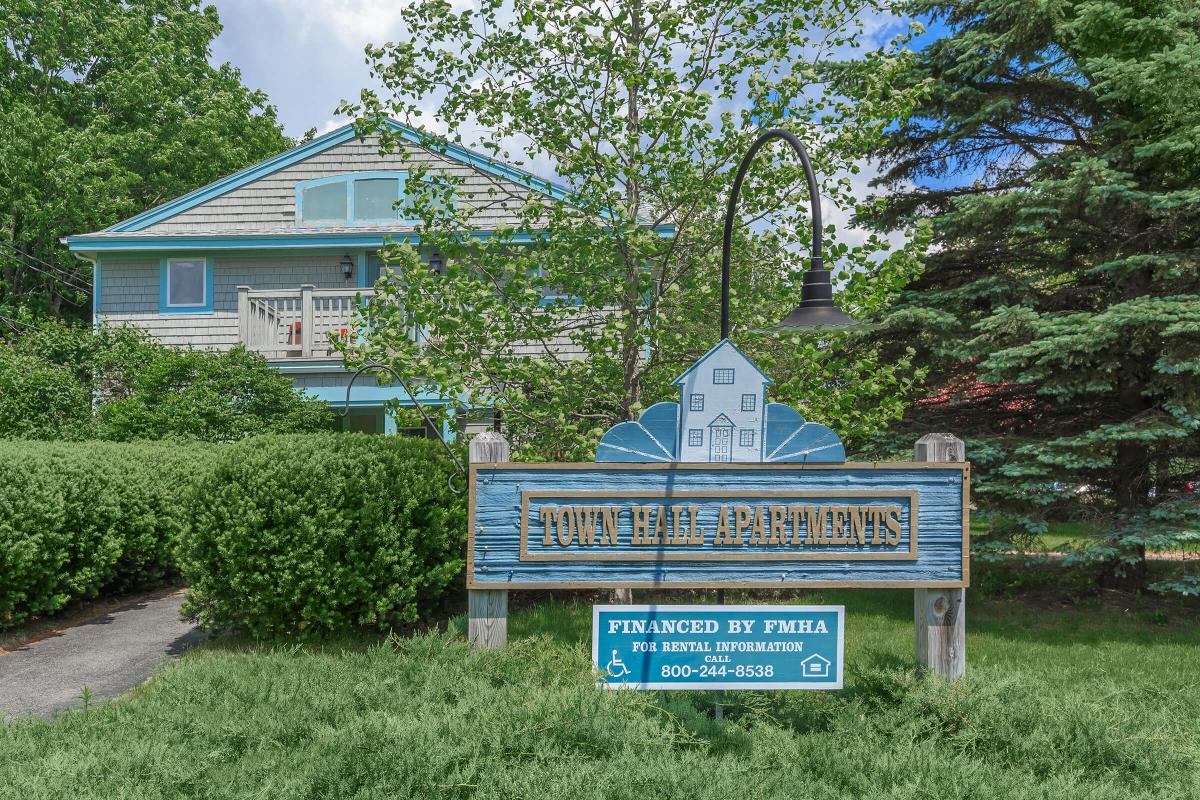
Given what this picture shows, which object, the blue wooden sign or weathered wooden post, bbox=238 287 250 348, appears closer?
the blue wooden sign

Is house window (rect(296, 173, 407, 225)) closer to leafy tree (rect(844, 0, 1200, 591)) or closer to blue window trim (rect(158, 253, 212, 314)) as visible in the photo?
blue window trim (rect(158, 253, 212, 314))

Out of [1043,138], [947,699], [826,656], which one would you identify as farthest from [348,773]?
[1043,138]

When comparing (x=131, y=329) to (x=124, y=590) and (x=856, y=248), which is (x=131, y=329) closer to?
(x=124, y=590)

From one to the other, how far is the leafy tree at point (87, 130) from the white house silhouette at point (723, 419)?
2016 centimetres

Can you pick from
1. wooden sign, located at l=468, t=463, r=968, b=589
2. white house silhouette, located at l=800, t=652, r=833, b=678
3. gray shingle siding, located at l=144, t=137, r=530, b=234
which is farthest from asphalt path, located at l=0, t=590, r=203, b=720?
gray shingle siding, located at l=144, t=137, r=530, b=234

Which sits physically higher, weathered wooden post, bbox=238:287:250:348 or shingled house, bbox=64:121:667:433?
shingled house, bbox=64:121:667:433

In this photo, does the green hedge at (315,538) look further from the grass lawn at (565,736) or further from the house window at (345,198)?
the house window at (345,198)

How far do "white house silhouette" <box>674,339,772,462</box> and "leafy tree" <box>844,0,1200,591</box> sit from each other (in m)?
3.64

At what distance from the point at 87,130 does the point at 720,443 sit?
22.5m

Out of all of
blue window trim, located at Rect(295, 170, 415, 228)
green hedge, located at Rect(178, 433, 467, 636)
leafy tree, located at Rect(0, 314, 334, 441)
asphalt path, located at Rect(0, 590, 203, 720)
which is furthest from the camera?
blue window trim, located at Rect(295, 170, 415, 228)

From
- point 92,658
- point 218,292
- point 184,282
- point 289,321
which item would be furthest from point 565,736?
point 184,282

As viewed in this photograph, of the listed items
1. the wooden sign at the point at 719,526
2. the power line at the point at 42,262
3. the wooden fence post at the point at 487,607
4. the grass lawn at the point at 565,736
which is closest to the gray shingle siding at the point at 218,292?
the power line at the point at 42,262

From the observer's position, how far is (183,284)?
15.8 metres

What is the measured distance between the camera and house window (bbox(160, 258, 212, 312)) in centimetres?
1562
